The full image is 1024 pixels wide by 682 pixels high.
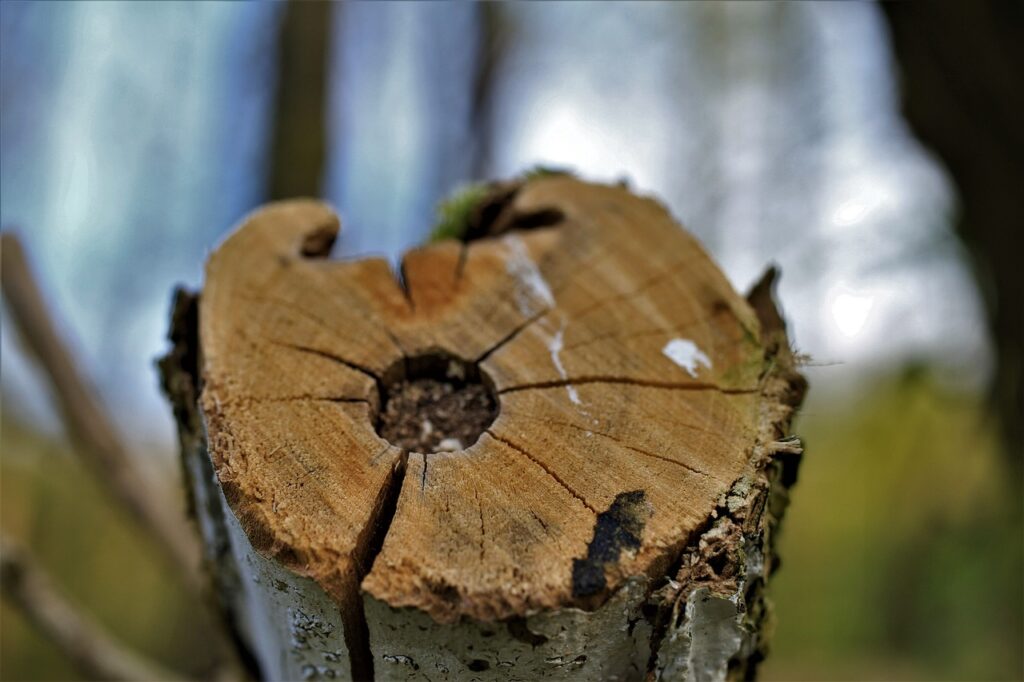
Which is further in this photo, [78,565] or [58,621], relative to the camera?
[78,565]

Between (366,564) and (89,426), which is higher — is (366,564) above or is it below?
below

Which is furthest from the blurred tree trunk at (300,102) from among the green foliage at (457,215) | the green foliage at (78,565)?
the green foliage at (457,215)

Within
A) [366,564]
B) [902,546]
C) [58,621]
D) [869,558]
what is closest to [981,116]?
[366,564]

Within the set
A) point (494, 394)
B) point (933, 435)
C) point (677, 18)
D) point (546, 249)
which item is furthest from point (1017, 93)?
point (677, 18)

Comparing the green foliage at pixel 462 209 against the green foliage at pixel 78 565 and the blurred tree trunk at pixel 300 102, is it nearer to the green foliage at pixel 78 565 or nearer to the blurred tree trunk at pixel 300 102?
the blurred tree trunk at pixel 300 102

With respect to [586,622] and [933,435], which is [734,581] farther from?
[933,435]

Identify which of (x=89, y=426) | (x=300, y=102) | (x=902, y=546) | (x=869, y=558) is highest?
(x=300, y=102)

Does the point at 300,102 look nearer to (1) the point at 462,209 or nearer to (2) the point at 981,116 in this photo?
(1) the point at 462,209
